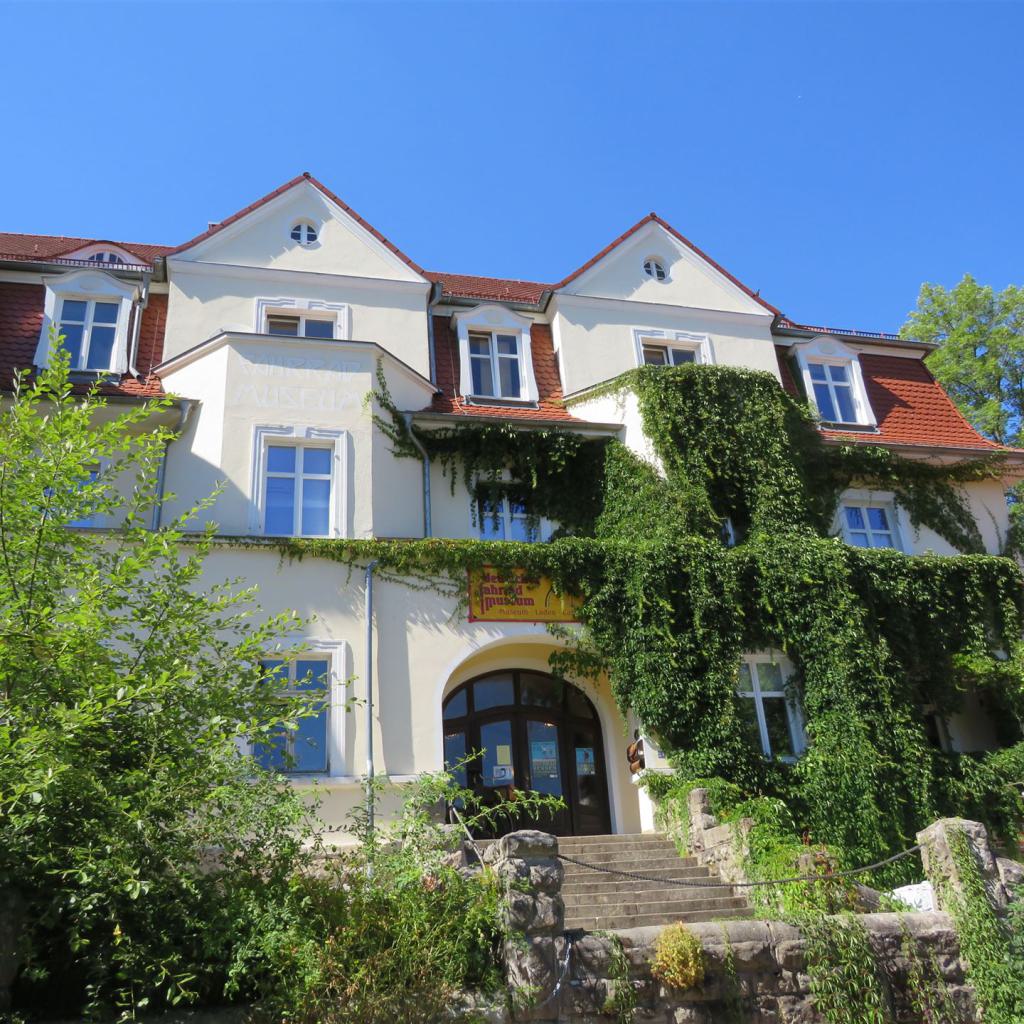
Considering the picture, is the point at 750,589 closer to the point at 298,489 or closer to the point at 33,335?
the point at 298,489

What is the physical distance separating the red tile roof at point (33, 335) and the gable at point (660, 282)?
7.72m

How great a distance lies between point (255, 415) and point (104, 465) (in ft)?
8.47

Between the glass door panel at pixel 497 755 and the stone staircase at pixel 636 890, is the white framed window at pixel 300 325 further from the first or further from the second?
the stone staircase at pixel 636 890

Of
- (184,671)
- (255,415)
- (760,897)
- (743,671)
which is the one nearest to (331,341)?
(255,415)

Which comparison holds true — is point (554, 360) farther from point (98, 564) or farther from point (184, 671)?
point (184, 671)

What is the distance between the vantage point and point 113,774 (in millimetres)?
7516

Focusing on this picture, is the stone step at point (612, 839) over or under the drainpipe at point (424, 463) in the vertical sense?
under

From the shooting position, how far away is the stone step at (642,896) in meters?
11.1

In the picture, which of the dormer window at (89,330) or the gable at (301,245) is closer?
the dormer window at (89,330)

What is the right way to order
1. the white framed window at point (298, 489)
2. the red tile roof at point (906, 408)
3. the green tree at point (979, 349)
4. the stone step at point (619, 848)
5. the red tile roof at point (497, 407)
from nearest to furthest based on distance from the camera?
the stone step at point (619, 848) → the white framed window at point (298, 489) → the red tile roof at point (497, 407) → the red tile roof at point (906, 408) → the green tree at point (979, 349)

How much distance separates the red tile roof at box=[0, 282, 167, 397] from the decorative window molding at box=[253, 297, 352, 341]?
1.82 meters

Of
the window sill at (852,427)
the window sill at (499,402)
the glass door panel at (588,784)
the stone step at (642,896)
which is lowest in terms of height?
the stone step at (642,896)

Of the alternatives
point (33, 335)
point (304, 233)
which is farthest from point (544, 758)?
point (33, 335)

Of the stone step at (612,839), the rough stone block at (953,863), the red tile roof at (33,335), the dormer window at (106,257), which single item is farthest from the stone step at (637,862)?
the dormer window at (106,257)
